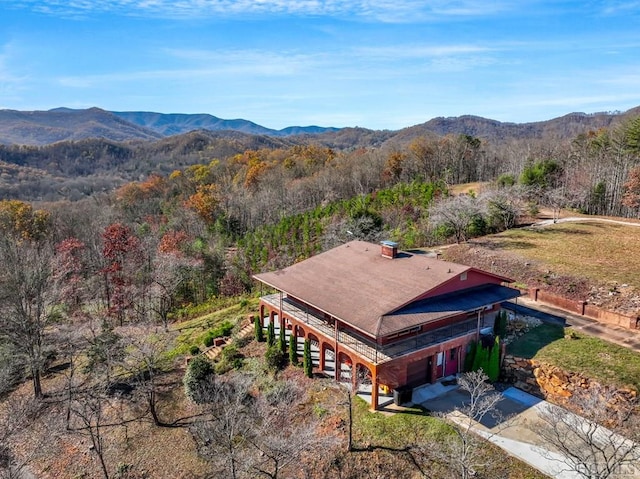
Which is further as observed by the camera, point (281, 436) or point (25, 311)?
point (25, 311)

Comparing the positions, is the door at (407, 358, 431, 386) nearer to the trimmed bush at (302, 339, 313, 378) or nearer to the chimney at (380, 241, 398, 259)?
the trimmed bush at (302, 339, 313, 378)

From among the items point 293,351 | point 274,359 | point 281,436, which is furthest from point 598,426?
point 274,359

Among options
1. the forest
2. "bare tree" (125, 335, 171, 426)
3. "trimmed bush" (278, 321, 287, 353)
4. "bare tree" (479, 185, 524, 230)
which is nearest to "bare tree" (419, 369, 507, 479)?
the forest

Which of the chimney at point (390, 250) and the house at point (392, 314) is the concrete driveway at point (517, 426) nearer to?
the house at point (392, 314)

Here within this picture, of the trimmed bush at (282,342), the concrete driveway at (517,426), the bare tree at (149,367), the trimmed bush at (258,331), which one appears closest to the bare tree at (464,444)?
the concrete driveway at (517,426)

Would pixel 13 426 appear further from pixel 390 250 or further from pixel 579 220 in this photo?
pixel 579 220

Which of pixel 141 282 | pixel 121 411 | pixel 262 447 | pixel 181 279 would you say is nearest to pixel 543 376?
pixel 262 447

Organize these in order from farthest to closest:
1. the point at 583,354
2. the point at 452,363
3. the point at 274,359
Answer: the point at 274,359 → the point at 452,363 → the point at 583,354

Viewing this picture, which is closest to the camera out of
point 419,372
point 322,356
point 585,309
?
point 419,372

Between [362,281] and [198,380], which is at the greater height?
[362,281]
